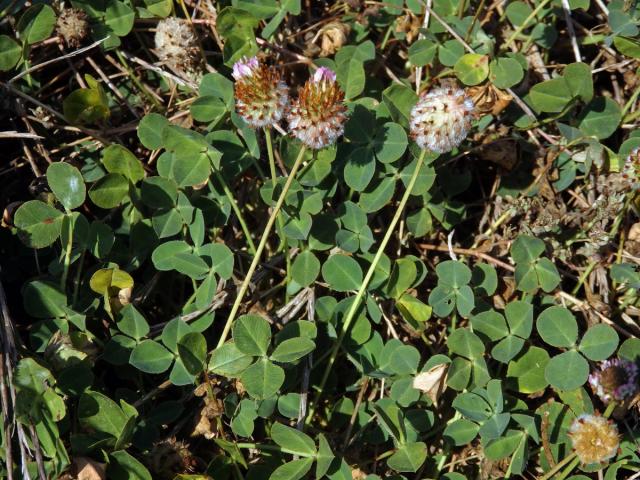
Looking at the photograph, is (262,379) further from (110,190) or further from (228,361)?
(110,190)

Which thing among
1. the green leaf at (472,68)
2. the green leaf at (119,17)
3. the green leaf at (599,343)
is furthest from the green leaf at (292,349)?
the green leaf at (119,17)

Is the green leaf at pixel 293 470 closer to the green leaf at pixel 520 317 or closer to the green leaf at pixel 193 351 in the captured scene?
the green leaf at pixel 193 351

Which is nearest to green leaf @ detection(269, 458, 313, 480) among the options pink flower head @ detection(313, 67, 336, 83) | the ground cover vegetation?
the ground cover vegetation

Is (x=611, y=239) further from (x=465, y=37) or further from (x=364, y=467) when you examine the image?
(x=364, y=467)

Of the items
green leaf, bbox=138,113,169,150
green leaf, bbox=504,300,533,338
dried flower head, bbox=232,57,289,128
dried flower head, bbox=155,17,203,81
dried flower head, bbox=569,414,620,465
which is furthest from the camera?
dried flower head, bbox=155,17,203,81

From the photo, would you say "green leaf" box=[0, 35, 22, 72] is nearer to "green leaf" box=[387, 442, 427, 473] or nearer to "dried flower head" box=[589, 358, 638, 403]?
"green leaf" box=[387, 442, 427, 473]

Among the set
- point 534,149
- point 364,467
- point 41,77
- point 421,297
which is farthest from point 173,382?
point 534,149

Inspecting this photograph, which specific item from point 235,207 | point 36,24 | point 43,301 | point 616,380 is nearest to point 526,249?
point 616,380
